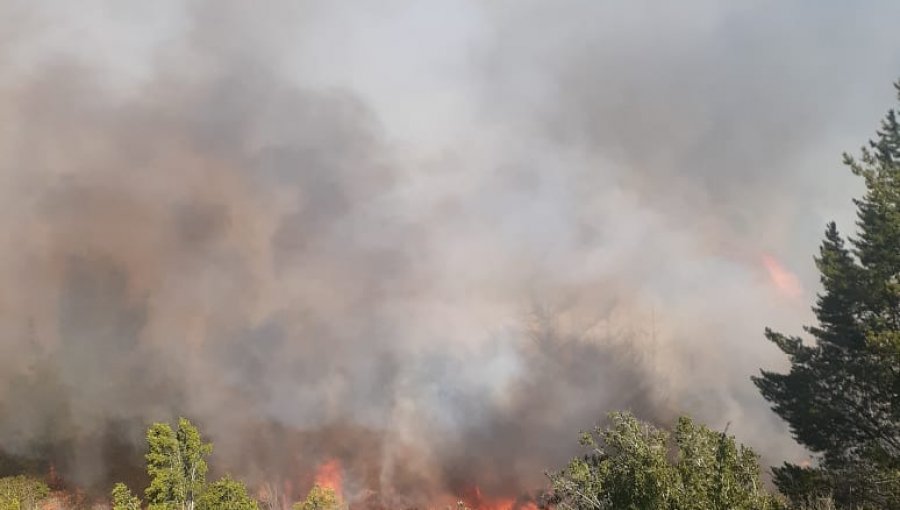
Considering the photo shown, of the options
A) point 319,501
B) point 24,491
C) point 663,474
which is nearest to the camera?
point 663,474

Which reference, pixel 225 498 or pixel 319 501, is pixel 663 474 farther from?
pixel 319 501

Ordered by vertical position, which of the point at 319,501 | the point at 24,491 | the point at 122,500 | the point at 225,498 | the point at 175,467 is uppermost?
the point at 24,491

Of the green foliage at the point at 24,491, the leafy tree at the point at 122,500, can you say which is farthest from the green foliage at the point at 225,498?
the green foliage at the point at 24,491

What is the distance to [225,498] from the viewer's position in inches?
2660

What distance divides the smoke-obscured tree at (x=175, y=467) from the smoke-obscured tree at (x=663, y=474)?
159ft

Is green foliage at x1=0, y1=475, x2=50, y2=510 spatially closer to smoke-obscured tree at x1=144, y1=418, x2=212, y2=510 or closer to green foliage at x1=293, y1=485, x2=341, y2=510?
green foliage at x1=293, y1=485, x2=341, y2=510

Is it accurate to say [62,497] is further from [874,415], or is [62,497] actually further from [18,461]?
[874,415]

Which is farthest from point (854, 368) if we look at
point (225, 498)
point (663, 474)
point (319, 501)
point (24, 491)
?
point (24, 491)

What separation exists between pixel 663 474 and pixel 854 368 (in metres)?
43.5

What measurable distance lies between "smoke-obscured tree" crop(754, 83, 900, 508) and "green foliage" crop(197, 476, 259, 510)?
58.3m

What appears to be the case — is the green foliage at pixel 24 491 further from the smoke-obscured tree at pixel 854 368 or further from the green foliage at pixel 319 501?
the smoke-obscured tree at pixel 854 368

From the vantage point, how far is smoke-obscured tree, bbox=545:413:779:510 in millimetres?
27500

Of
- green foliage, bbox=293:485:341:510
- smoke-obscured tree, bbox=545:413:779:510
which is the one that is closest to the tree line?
smoke-obscured tree, bbox=545:413:779:510

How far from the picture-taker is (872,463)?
49.6 meters
